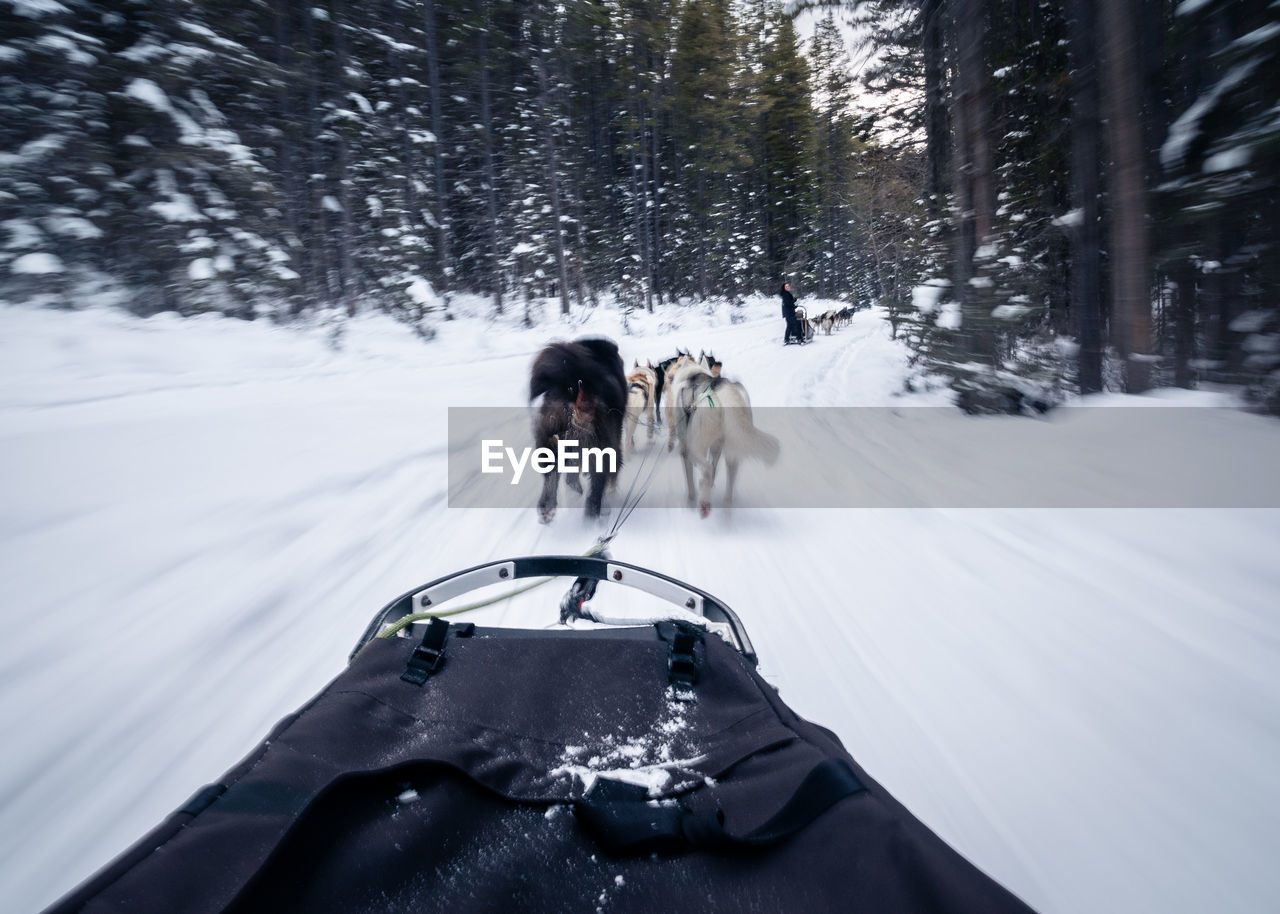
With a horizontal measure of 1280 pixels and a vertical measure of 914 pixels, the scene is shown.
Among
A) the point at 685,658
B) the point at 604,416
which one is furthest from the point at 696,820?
the point at 604,416

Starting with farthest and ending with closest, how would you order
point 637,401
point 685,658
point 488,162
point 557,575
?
1. point 488,162
2. point 637,401
3. point 557,575
4. point 685,658

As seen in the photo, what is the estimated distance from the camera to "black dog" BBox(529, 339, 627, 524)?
14.4 ft

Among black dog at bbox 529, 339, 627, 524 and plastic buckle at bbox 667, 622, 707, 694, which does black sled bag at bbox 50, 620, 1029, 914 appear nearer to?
plastic buckle at bbox 667, 622, 707, 694

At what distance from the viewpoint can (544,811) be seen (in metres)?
0.99

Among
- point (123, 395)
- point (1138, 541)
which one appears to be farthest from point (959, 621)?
point (123, 395)

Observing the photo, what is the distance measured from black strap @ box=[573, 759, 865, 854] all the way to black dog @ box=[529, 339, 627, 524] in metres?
3.61

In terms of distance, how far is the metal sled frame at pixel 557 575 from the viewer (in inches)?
69.6

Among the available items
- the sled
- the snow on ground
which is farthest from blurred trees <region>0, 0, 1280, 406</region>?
the sled

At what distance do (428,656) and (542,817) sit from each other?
557mm

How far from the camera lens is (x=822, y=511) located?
471 cm

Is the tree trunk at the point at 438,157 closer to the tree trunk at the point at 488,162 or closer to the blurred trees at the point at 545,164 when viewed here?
the blurred trees at the point at 545,164

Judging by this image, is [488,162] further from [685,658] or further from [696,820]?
[696,820]

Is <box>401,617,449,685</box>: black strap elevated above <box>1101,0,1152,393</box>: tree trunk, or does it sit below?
below

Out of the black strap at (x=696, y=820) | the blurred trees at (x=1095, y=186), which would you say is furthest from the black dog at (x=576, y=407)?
the blurred trees at (x=1095, y=186)
